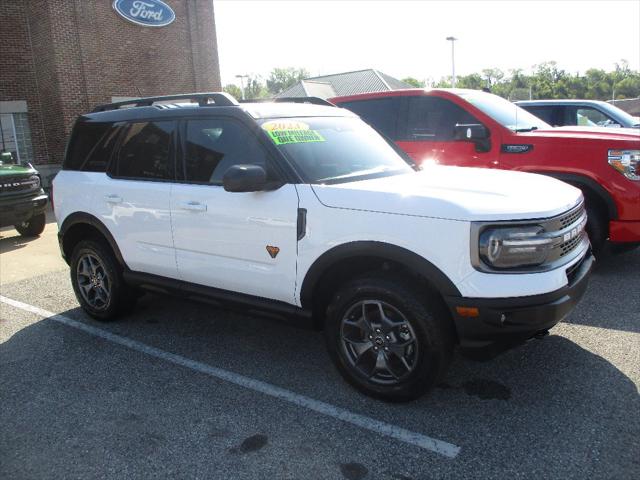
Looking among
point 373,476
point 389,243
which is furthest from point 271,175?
point 373,476

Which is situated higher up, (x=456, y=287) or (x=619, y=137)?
(x=619, y=137)

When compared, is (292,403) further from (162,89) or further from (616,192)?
(162,89)

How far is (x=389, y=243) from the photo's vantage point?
304cm

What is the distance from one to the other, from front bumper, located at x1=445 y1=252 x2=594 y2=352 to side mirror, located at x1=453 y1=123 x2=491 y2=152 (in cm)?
332

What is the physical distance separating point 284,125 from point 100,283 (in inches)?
93.0

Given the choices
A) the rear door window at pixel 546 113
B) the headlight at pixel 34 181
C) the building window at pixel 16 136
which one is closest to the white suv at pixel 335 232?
the headlight at pixel 34 181

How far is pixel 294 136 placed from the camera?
12.3ft

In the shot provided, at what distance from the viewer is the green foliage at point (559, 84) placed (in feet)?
249

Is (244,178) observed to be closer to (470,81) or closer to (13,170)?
(13,170)

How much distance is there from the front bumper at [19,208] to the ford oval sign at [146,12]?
10931 mm

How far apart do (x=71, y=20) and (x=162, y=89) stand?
3719mm

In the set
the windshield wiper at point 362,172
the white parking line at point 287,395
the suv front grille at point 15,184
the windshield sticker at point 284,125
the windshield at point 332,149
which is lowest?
the white parking line at point 287,395

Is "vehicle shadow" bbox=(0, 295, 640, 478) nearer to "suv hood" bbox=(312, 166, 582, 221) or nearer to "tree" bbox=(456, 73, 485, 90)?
"suv hood" bbox=(312, 166, 582, 221)

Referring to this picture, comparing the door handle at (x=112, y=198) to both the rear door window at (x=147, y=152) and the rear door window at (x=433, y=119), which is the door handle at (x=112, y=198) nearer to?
the rear door window at (x=147, y=152)
